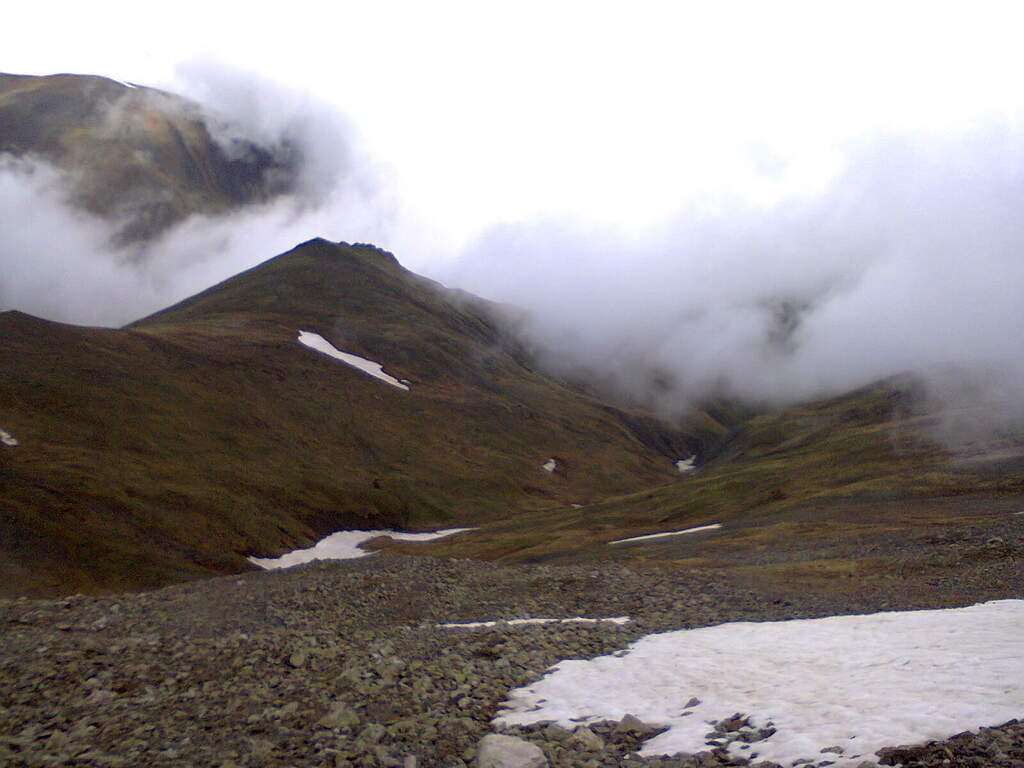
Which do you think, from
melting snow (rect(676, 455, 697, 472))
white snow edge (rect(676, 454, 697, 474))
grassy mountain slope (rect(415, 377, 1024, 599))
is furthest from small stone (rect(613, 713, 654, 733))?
melting snow (rect(676, 455, 697, 472))

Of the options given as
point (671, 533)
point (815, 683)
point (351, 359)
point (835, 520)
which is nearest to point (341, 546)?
point (671, 533)

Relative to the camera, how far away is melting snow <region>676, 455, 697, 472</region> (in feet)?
594

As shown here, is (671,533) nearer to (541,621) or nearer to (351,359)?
(541,621)

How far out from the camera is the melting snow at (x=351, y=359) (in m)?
125

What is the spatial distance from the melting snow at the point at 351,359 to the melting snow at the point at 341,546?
45268mm

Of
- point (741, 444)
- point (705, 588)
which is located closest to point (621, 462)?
point (741, 444)

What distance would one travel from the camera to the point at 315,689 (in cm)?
1097

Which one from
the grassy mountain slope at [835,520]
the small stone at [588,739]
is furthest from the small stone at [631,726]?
the grassy mountain slope at [835,520]

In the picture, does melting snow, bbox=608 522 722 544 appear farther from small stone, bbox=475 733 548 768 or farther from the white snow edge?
the white snow edge

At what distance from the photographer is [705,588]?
2247 cm

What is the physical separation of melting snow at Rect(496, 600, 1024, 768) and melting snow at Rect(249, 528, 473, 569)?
4265cm

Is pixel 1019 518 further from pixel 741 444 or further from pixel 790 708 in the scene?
pixel 741 444

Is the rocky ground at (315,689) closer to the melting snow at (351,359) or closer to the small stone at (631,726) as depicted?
the small stone at (631,726)

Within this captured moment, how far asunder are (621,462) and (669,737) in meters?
139
